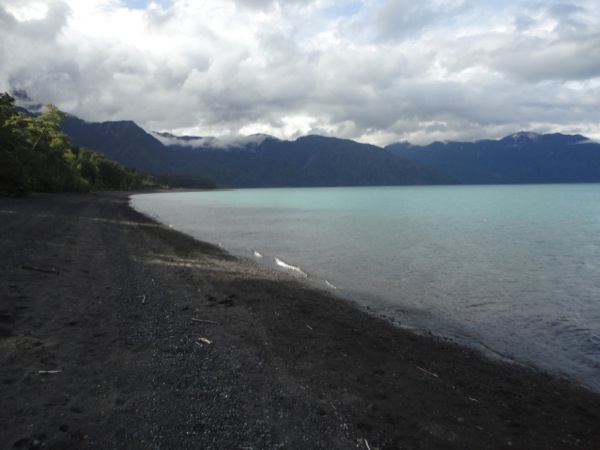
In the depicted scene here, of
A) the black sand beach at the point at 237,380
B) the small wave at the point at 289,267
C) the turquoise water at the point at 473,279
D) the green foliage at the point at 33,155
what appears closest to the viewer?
the black sand beach at the point at 237,380

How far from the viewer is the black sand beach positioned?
7348 mm

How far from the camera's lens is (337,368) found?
1098 cm

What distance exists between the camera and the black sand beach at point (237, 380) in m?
7.35

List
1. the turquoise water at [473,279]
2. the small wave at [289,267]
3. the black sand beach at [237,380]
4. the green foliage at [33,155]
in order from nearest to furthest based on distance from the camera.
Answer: the black sand beach at [237,380] < the turquoise water at [473,279] < the small wave at [289,267] < the green foliage at [33,155]

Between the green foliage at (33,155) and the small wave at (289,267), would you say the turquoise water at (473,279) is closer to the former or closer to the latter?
the small wave at (289,267)

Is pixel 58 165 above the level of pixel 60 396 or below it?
above

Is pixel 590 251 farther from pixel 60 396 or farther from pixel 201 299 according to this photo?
pixel 60 396

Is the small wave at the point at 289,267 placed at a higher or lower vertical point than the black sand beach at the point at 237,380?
lower

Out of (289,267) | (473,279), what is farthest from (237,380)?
(473,279)

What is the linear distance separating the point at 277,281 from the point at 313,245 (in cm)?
1849

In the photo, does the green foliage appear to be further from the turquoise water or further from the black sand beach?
the black sand beach

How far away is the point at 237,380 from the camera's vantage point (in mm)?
9461

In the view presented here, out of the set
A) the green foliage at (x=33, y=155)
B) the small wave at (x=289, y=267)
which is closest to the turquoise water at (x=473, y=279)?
the small wave at (x=289, y=267)

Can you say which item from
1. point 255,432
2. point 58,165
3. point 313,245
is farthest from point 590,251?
point 58,165
